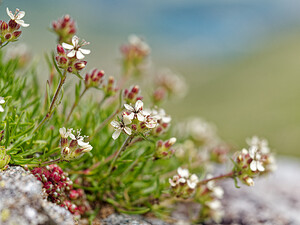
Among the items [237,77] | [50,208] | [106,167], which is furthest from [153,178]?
[237,77]

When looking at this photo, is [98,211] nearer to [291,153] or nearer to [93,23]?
[291,153]

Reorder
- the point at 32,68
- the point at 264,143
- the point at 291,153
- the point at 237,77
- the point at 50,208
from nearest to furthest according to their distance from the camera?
the point at 50,208
the point at 264,143
the point at 32,68
the point at 291,153
the point at 237,77

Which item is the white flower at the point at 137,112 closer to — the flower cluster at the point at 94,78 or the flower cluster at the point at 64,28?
the flower cluster at the point at 94,78

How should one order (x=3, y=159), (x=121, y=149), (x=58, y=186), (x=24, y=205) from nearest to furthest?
(x=24, y=205) → (x=3, y=159) → (x=58, y=186) → (x=121, y=149)

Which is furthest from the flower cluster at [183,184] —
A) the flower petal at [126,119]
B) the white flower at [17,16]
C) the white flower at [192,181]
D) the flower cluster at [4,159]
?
the white flower at [17,16]

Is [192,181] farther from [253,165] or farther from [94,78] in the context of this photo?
[94,78]

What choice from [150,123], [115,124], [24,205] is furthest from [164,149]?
[24,205]
